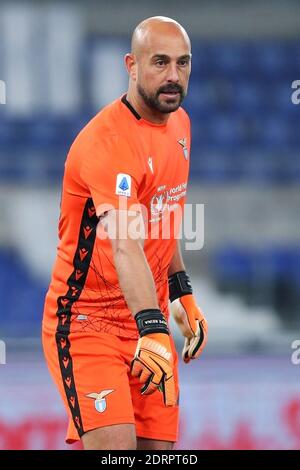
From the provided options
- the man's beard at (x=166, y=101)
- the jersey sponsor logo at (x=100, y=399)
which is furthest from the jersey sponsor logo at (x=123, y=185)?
the jersey sponsor logo at (x=100, y=399)

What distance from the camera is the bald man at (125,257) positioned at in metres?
3.53

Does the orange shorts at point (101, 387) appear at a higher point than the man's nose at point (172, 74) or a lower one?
lower

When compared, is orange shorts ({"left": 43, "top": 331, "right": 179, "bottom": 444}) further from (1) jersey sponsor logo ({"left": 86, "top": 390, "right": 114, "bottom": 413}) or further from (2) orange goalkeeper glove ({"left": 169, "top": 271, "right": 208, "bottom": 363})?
(2) orange goalkeeper glove ({"left": 169, "top": 271, "right": 208, "bottom": 363})

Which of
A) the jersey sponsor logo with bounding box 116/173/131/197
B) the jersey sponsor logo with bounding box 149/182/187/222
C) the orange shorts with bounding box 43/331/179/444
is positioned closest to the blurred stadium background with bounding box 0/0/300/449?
the orange shorts with bounding box 43/331/179/444

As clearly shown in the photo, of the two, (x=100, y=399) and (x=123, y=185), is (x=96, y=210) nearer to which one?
(x=123, y=185)

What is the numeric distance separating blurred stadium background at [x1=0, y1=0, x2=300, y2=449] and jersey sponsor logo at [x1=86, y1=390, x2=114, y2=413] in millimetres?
2106

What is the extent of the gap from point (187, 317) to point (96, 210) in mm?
824

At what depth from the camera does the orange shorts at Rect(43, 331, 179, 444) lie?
3.71 meters

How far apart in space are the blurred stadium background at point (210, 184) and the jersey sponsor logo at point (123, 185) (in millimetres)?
2538

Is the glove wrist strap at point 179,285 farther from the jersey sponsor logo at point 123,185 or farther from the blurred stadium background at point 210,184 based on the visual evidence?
the blurred stadium background at point 210,184

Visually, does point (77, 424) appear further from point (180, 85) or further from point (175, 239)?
point (180, 85)

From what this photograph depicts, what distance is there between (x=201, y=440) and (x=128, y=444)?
222 centimetres

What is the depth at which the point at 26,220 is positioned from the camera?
9.73 meters

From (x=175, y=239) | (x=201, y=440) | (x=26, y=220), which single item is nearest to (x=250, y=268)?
(x=26, y=220)
